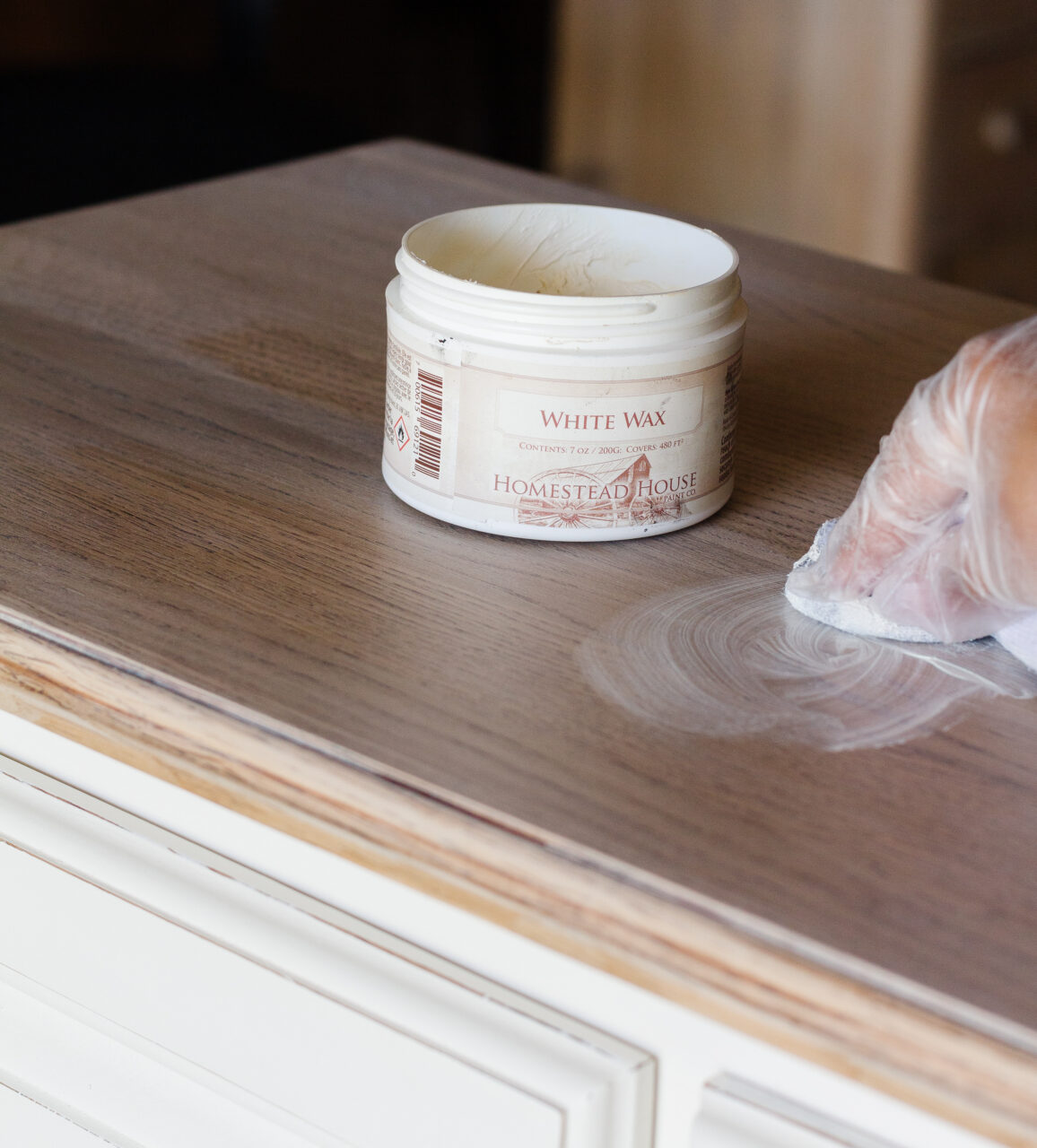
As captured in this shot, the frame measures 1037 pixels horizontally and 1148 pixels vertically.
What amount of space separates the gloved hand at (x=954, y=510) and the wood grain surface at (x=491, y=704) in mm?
37

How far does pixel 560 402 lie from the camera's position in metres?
0.45

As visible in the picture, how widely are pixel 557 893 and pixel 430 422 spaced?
0.20 meters

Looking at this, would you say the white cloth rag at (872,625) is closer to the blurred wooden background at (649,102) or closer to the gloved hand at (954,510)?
the gloved hand at (954,510)

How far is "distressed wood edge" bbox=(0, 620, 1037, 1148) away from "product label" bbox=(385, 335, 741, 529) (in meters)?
0.14

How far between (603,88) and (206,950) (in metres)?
1.98

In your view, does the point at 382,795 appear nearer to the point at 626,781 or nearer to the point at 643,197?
the point at 626,781

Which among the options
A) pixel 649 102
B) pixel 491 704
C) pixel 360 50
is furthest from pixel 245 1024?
pixel 360 50

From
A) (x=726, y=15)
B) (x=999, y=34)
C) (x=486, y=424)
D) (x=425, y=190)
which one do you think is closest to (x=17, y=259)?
(x=425, y=190)

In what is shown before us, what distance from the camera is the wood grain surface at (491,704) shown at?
311 millimetres

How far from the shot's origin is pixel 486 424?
46 centimetres

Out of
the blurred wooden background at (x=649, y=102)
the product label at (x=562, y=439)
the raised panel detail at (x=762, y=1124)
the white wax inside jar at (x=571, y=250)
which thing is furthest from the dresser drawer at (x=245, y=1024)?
the blurred wooden background at (x=649, y=102)

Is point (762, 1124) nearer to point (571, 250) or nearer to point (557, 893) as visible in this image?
point (557, 893)

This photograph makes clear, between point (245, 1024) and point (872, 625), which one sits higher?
point (872, 625)

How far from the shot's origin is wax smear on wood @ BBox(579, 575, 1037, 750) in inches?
15.4
